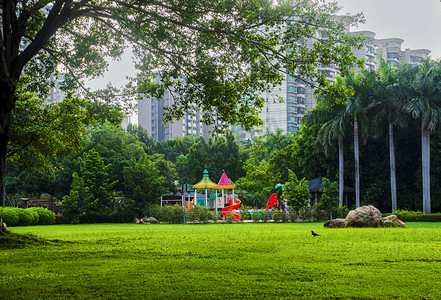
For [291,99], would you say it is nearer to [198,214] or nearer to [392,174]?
[392,174]

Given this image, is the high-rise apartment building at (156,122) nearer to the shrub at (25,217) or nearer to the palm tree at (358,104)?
the palm tree at (358,104)

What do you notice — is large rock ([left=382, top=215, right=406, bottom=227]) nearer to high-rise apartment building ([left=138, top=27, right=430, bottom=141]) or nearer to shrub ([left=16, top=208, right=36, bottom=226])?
shrub ([left=16, top=208, right=36, bottom=226])

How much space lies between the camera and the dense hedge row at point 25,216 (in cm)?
Result: 3058

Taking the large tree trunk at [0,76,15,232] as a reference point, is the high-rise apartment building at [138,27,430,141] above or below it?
above

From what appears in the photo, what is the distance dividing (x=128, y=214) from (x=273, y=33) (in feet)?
97.3

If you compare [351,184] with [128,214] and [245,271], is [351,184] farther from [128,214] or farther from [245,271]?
[245,271]

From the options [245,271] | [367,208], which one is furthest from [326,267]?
[367,208]

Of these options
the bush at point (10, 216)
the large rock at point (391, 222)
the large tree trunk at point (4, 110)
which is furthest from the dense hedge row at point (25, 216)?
the large rock at point (391, 222)

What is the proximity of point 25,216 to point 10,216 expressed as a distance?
161cm

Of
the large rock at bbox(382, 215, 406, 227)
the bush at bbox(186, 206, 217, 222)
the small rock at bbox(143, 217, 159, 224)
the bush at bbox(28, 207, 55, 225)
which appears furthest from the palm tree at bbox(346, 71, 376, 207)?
the bush at bbox(28, 207, 55, 225)

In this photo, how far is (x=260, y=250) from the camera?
10.5m

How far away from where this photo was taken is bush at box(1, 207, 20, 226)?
99.7 ft

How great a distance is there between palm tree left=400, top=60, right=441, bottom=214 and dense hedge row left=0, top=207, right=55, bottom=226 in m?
28.2

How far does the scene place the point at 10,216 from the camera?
3050 centimetres
